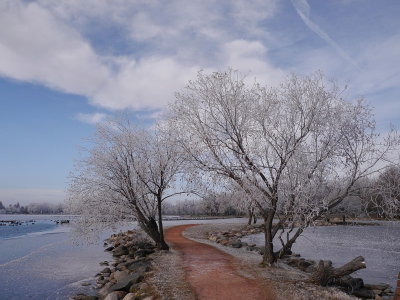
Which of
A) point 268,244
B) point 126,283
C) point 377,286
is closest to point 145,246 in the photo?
point 126,283

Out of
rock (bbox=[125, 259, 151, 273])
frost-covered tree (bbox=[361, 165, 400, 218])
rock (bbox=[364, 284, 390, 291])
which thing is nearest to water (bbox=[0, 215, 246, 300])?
rock (bbox=[125, 259, 151, 273])

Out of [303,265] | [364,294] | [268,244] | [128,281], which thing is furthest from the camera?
[303,265]

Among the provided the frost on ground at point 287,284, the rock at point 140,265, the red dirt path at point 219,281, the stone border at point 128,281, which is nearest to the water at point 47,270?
the stone border at point 128,281

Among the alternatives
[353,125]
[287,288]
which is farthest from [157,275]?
[353,125]

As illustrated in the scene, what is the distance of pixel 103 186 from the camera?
2253 centimetres

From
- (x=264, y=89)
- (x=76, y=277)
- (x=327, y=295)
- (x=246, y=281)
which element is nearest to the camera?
(x=327, y=295)

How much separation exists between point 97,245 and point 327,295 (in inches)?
1019

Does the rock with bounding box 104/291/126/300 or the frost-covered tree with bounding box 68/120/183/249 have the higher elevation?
the frost-covered tree with bounding box 68/120/183/249

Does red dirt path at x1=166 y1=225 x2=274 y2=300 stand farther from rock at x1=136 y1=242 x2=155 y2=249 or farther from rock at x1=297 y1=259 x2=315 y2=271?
rock at x1=136 y1=242 x2=155 y2=249

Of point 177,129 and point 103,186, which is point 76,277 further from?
point 177,129

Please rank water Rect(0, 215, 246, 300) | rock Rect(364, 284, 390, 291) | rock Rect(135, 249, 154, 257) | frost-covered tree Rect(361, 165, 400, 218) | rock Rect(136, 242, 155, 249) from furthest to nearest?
rock Rect(136, 242, 155, 249), rock Rect(135, 249, 154, 257), water Rect(0, 215, 246, 300), rock Rect(364, 284, 390, 291), frost-covered tree Rect(361, 165, 400, 218)

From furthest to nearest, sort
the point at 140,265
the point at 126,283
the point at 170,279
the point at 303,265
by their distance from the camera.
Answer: the point at 303,265, the point at 140,265, the point at 126,283, the point at 170,279

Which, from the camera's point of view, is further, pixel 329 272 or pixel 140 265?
pixel 140 265

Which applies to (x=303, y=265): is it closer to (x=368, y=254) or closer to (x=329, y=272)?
(x=329, y=272)
